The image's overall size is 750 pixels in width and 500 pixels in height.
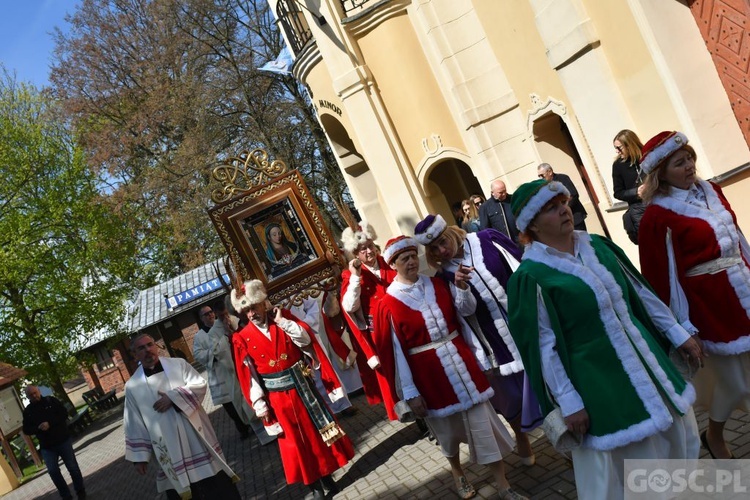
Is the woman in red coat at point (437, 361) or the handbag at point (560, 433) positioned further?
the woman in red coat at point (437, 361)

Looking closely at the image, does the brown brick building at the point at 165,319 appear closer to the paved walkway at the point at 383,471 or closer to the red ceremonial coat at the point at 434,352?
the paved walkway at the point at 383,471

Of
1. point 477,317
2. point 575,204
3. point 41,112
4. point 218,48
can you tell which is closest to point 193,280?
point 41,112

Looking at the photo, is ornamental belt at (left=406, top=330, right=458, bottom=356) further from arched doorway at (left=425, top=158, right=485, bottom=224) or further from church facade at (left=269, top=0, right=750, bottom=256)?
arched doorway at (left=425, top=158, right=485, bottom=224)

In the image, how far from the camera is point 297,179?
308 inches

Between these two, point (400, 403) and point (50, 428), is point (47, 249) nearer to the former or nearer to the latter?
point (50, 428)

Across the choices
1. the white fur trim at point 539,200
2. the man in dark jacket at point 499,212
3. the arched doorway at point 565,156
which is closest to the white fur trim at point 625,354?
the white fur trim at point 539,200

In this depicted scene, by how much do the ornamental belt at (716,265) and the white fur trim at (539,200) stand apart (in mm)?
1165

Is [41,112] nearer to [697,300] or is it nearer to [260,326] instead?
[260,326]

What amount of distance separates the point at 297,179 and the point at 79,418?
20.7 m

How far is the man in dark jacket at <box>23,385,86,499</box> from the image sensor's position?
38.4 feet

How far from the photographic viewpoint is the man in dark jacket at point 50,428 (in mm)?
11703

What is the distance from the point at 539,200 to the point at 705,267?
130 centimetres

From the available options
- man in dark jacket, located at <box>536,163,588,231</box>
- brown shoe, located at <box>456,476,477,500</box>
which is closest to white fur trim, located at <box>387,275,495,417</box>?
brown shoe, located at <box>456,476,477,500</box>

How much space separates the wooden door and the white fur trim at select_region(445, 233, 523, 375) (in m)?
4.21
